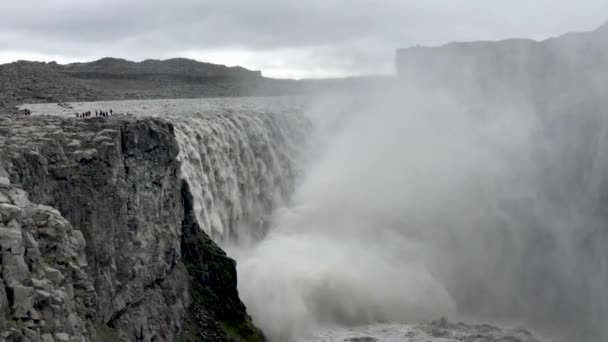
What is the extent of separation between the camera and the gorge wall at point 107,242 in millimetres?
14969

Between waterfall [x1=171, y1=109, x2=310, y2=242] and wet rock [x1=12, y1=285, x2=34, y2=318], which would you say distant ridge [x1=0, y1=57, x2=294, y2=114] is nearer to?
waterfall [x1=171, y1=109, x2=310, y2=242]

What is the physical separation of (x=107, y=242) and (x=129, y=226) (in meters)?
1.87

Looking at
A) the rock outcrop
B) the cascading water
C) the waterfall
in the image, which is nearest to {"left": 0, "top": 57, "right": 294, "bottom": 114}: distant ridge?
the waterfall

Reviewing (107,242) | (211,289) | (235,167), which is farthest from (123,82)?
(107,242)

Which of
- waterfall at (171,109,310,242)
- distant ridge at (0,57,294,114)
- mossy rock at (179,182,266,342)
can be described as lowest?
mossy rock at (179,182,266,342)

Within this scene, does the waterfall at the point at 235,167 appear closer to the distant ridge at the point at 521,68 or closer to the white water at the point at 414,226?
the white water at the point at 414,226

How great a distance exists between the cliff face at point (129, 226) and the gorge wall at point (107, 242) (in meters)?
0.03

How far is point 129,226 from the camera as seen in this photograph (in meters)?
23.4

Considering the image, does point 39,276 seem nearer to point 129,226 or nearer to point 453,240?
point 129,226

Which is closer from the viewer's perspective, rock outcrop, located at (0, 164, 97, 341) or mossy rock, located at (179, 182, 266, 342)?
rock outcrop, located at (0, 164, 97, 341)

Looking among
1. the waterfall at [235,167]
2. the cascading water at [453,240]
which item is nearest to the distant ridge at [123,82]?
the waterfall at [235,167]

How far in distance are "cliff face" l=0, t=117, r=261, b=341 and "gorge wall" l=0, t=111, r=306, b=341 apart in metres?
0.03

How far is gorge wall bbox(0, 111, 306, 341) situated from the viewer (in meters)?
15.0

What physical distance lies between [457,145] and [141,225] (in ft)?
104
